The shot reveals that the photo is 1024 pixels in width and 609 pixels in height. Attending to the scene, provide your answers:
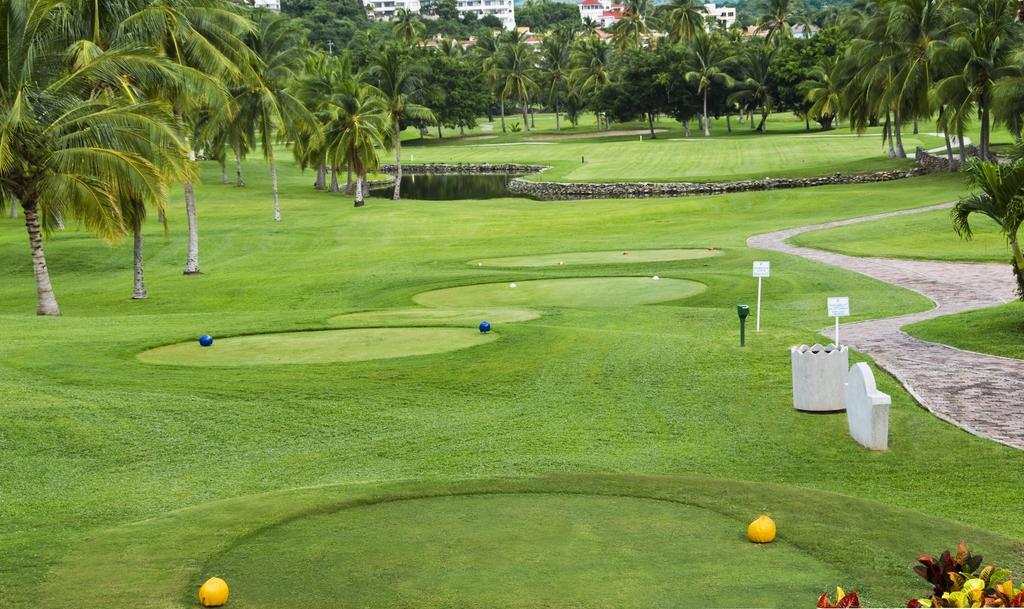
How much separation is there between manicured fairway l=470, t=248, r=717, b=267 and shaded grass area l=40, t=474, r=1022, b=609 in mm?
26696

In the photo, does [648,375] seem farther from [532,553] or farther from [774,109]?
[774,109]

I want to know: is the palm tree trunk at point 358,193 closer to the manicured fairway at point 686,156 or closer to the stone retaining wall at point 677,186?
the stone retaining wall at point 677,186

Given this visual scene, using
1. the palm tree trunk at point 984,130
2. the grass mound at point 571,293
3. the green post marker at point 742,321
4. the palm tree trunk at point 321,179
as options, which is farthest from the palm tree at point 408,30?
the green post marker at point 742,321

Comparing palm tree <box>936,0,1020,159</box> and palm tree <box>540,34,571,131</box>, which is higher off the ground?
palm tree <box>540,34,571,131</box>

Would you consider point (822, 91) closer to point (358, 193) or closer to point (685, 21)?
point (685, 21)

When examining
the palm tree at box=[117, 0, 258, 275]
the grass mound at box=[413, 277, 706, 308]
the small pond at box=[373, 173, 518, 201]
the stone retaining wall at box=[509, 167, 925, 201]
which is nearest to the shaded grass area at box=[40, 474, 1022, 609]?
the grass mound at box=[413, 277, 706, 308]

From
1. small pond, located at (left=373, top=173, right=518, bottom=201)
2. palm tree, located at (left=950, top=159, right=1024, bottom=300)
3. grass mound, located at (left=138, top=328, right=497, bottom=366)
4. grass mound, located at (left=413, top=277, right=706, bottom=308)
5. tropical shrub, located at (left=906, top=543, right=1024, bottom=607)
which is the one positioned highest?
palm tree, located at (left=950, top=159, right=1024, bottom=300)

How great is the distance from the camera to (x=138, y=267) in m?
34.2

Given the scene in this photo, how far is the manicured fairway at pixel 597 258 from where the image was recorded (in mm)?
38219

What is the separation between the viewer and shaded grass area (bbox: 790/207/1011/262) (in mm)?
36906

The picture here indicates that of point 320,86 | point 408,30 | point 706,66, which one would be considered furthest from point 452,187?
point 408,30

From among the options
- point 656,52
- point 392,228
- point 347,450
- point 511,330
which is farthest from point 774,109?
point 347,450

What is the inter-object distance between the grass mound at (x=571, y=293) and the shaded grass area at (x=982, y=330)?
26.7ft

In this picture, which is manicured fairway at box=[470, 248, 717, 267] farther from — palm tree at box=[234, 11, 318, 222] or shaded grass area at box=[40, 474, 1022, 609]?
shaded grass area at box=[40, 474, 1022, 609]
